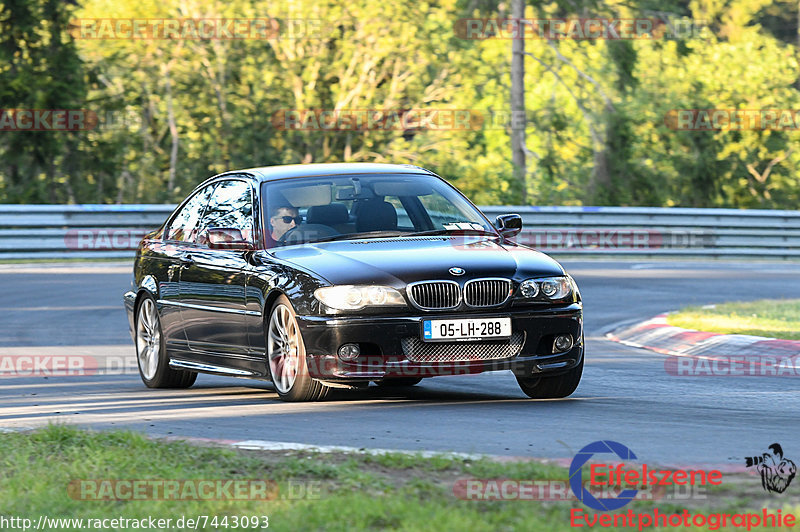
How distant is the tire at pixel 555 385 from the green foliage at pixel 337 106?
20213 millimetres

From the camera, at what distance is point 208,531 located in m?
5.23

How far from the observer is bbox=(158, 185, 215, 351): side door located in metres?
10.7

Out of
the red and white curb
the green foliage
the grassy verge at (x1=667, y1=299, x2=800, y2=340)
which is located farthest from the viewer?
the green foliage

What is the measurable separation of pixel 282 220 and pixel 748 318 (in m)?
6.75

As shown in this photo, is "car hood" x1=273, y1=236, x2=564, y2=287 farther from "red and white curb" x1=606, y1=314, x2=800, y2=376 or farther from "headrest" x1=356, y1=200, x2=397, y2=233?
"red and white curb" x1=606, y1=314, x2=800, y2=376

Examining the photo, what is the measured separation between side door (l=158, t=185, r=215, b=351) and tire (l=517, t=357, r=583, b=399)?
264cm

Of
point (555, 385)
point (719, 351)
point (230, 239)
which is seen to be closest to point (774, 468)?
point (555, 385)

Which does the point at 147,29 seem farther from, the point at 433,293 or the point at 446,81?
the point at 433,293

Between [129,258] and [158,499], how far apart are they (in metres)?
19.4

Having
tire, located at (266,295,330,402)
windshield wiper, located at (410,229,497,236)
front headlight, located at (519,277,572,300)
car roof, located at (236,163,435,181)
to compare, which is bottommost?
tire, located at (266,295,330,402)

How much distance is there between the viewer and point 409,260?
8.98 metres

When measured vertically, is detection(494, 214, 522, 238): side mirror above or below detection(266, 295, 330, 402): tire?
above

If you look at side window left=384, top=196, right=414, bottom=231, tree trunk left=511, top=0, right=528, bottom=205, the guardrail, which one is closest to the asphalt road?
side window left=384, top=196, right=414, bottom=231

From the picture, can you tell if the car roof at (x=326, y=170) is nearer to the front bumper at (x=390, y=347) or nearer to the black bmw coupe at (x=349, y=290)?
the black bmw coupe at (x=349, y=290)
